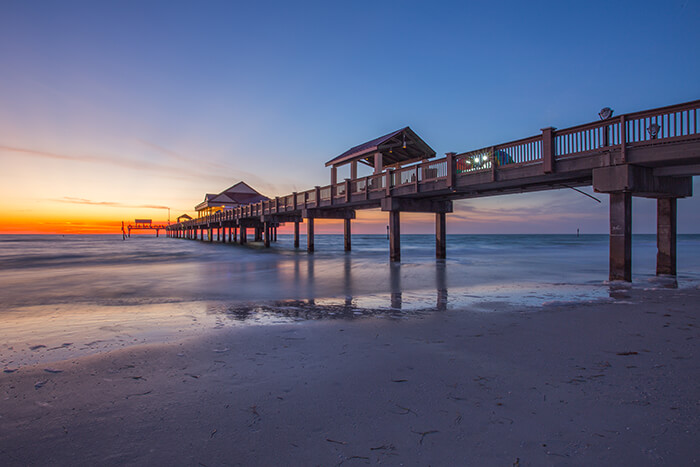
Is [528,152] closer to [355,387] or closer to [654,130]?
[654,130]

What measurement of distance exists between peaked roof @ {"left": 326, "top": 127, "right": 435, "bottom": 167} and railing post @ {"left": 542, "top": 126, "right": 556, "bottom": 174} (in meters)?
11.8

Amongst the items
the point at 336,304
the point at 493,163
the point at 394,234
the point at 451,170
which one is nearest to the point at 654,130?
the point at 493,163

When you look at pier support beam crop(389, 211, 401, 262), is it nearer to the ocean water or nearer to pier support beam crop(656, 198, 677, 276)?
the ocean water

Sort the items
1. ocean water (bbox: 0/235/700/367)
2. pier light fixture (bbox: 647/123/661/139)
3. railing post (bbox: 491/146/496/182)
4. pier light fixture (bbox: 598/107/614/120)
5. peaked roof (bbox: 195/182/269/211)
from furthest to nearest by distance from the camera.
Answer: peaked roof (bbox: 195/182/269/211)
railing post (bbox: 491/146/496/182)
pier light fixture (bbox: 598/107/614/120)
pier light fixture (bbox: 647/123/661/139)
ocean water (bbox: 0/235/700/367)

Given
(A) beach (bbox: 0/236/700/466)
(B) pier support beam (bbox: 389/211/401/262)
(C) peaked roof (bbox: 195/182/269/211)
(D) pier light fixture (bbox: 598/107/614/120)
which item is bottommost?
(A) beach (bbox: 0/236/700/466)

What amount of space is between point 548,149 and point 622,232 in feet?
10.8

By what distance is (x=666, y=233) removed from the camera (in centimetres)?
1230

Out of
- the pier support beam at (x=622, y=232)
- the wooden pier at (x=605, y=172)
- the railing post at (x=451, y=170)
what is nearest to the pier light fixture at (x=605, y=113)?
the wooden pier at (x=605, y=172)

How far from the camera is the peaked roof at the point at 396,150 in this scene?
74.4 feet

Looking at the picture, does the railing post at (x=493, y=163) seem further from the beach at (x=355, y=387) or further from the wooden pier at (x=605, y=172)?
the beach at (x=355, y=387)

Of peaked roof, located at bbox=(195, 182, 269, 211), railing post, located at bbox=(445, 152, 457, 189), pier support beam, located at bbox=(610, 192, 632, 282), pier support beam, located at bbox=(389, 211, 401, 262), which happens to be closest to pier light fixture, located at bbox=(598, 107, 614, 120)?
pier support beam, located at bbox=(610, 192, 632, 282)

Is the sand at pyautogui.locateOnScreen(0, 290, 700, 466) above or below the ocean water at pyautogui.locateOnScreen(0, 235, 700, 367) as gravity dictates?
above

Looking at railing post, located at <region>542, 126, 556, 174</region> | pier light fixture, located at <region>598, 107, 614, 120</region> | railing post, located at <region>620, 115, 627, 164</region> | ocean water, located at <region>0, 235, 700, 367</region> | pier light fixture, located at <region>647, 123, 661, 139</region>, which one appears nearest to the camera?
ocean water, located at <region>0, 235, 700, 367</region>

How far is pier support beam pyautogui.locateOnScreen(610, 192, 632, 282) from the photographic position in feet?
33.7
